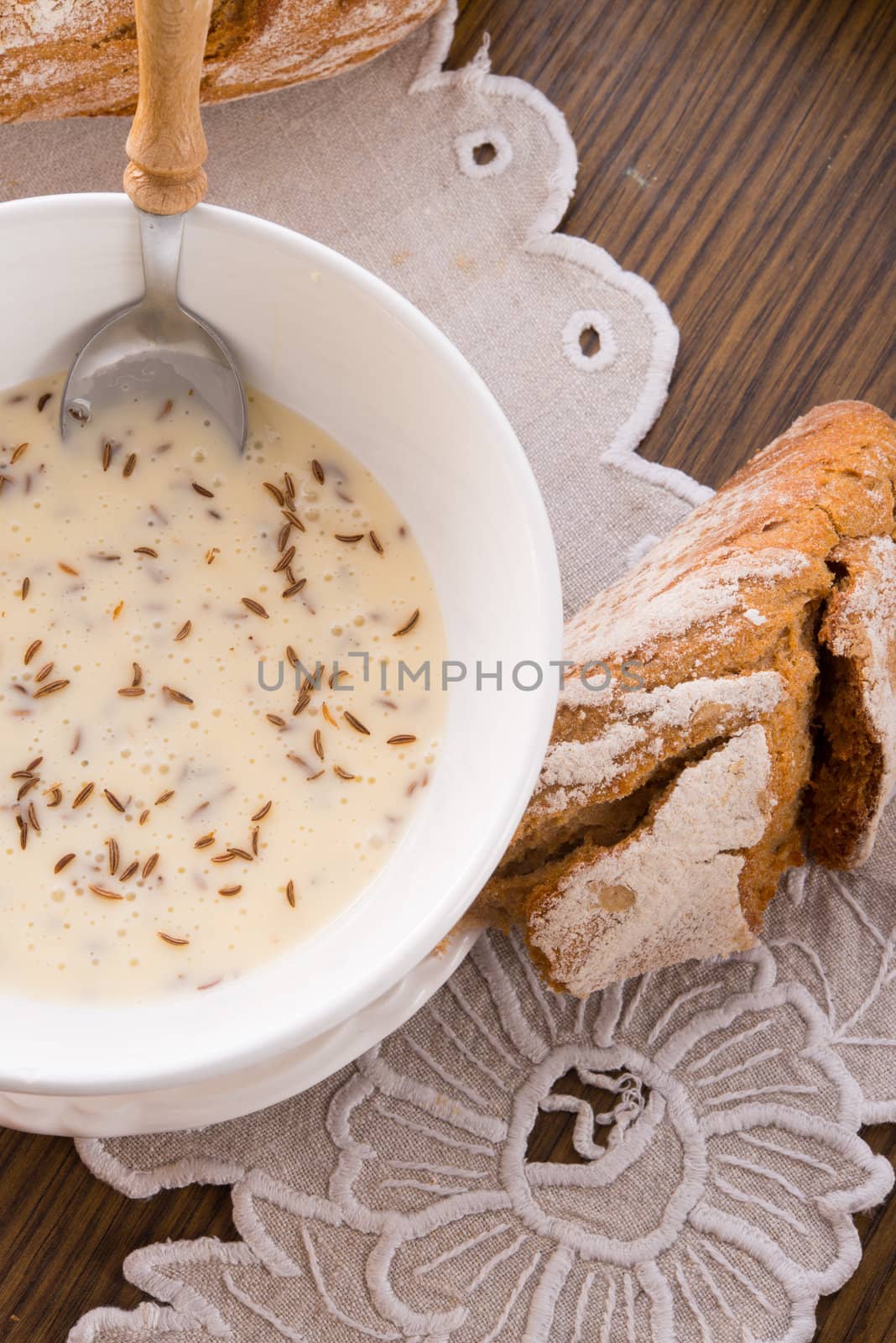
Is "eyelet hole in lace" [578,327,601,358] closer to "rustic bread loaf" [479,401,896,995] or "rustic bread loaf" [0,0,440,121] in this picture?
"rustic bread loaf" [479,401,896,995]

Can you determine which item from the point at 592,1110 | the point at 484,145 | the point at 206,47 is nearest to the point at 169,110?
the point at 206,47

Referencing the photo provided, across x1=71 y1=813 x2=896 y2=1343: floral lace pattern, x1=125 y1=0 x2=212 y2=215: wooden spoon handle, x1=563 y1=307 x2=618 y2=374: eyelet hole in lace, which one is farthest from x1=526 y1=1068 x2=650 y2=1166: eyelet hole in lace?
x1=125 y1=0 x2=212 y2=215: wooden spoon handle

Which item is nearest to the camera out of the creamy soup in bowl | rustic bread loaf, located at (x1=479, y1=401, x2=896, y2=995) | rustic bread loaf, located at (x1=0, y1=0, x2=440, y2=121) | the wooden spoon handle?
the wooden spoon handle

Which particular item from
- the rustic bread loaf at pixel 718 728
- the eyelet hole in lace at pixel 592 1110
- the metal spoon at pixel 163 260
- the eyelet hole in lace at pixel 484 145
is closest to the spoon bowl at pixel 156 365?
the metal spoon at pixel 163 260

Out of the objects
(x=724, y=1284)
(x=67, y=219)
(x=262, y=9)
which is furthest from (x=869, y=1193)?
(x=262, y=9)

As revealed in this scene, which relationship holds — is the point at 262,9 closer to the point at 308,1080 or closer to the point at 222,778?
the point at 222,778

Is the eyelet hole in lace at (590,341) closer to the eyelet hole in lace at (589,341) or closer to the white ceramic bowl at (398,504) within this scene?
the eyelet hole in lace at (589,341)
